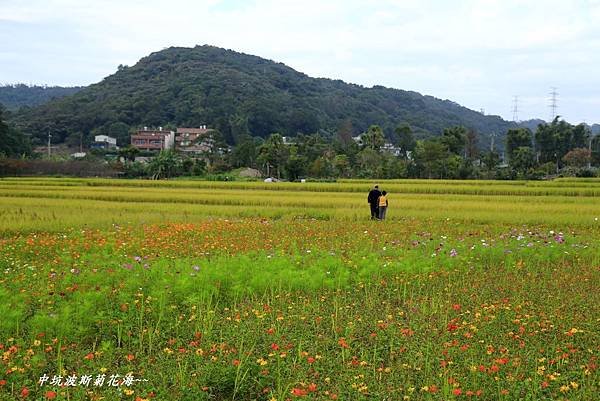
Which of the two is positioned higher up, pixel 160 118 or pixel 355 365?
pixel 160 118

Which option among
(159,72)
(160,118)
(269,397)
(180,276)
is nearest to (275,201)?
(180,276)

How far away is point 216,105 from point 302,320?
121057 mm

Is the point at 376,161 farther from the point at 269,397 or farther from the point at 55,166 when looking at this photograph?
the point at 269,397

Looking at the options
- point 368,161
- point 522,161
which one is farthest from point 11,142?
point 522,161

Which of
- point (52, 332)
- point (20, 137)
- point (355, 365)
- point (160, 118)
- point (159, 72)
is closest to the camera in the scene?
point (355, 365)

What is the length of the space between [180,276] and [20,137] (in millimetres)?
79799

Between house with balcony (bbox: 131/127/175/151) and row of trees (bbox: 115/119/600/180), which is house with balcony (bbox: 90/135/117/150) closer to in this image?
house with balcony (bbox: 131/127/175/151)

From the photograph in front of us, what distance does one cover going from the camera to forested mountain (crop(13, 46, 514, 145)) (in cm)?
11381

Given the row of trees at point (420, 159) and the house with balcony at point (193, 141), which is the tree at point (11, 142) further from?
the house with balcony at point (193, 141)

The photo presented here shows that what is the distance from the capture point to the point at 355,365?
19.4ft

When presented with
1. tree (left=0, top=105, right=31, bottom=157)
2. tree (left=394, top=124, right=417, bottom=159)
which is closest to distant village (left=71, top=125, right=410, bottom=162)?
tree (left=394, top=124, right=417, bottom=159)

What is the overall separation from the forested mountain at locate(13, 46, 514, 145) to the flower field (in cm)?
9940

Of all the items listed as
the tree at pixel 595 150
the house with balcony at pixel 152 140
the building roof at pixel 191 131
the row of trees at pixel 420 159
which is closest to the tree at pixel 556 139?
the row of trees at pixel 420 159

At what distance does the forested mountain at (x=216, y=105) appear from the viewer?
114 meters
